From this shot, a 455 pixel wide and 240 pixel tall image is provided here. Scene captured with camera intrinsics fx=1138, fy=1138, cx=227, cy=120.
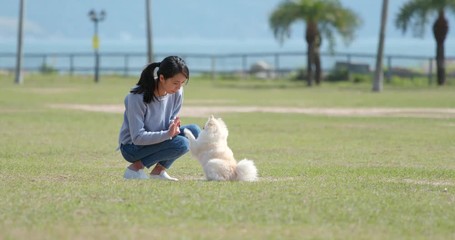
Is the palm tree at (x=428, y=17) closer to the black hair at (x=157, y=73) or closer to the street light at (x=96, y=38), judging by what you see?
the street light at (x=96, y=38)

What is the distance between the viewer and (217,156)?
12281mm

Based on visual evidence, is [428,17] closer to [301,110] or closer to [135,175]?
[301,110]

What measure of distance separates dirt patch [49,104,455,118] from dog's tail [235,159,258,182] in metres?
16.4

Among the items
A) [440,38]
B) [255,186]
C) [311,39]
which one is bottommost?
[255,186]

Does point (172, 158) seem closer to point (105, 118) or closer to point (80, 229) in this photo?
point (80, 229)

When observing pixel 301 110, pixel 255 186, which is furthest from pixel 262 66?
pixel 255 186

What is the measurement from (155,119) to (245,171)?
3.98 ft

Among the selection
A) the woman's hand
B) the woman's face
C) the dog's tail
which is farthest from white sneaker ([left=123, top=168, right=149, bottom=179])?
the dog's tail

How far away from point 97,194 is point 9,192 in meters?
0.97

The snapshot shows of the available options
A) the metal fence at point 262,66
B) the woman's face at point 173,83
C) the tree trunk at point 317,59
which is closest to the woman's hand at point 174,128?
the woman's face at point 173,83

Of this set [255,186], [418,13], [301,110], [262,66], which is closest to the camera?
[255,186]

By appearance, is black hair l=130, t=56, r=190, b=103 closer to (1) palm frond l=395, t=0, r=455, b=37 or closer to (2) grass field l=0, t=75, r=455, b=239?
(2) grass field l=0, t=75, r=455, b=239

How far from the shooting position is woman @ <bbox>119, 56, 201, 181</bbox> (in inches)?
489

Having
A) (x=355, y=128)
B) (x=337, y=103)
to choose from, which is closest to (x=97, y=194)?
(x=355, y=128)
